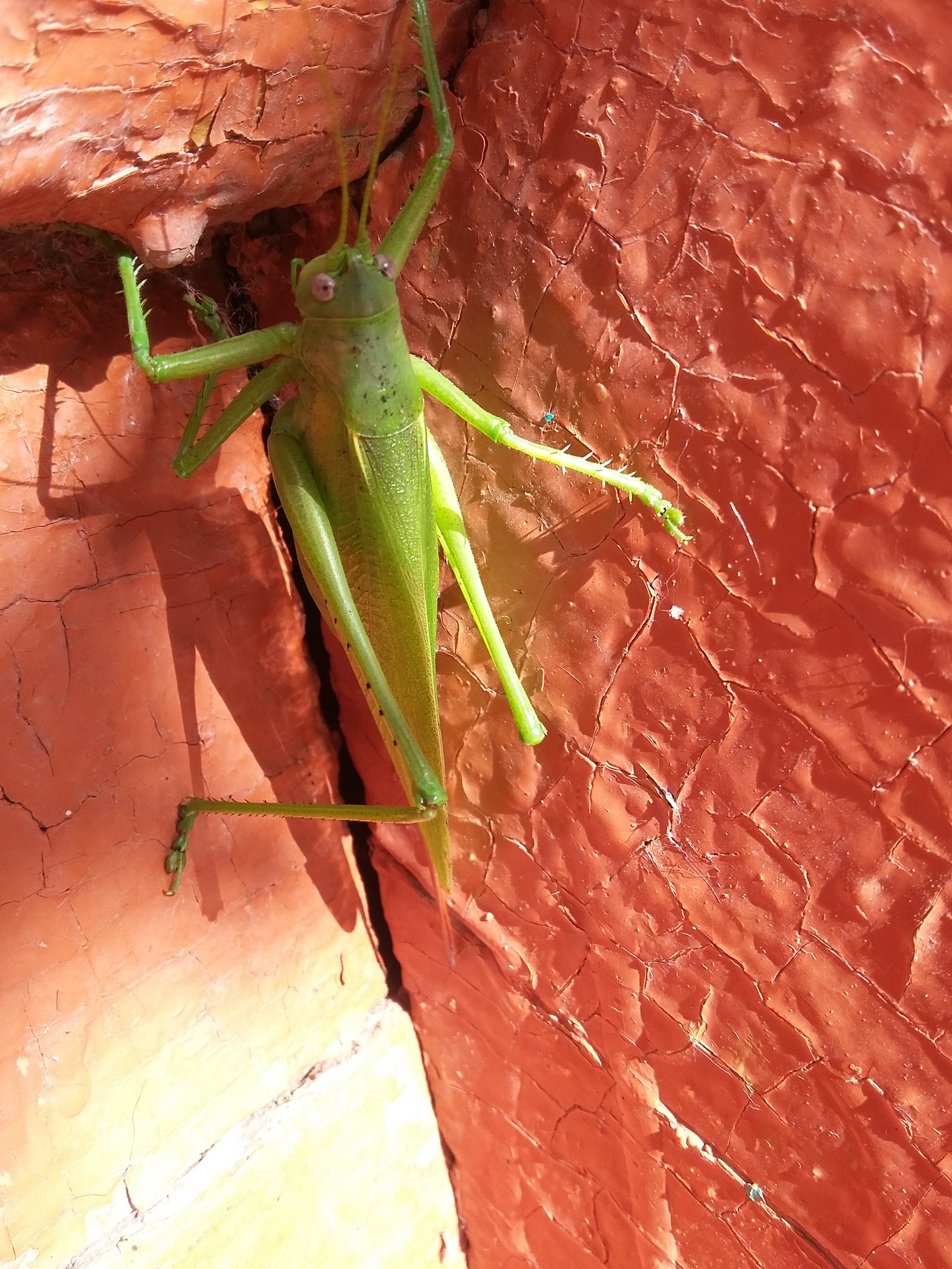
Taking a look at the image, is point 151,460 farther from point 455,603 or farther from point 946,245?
point 946,245

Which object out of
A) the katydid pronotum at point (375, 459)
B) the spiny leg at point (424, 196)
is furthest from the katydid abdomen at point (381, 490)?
the spiny leg at point (424, 196)

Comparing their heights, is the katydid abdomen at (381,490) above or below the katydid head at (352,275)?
below

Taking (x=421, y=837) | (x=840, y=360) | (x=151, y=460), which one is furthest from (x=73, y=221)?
(x=421, y=837)

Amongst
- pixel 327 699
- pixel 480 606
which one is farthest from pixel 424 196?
pixel 327 699

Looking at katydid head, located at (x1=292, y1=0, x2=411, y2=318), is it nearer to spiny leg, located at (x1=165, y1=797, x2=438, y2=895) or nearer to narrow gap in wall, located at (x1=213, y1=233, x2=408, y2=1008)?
narrow gap in wall, located at (x1=213, y1=233, x2=408, y2=1008)

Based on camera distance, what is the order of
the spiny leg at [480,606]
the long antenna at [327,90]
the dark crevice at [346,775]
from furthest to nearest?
the dark crevice at [346,775] → the spiny leg at [480,606] → the long antenna at [327,90]

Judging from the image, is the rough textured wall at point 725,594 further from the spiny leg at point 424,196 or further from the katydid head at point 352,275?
the katydid head at point 352,275
